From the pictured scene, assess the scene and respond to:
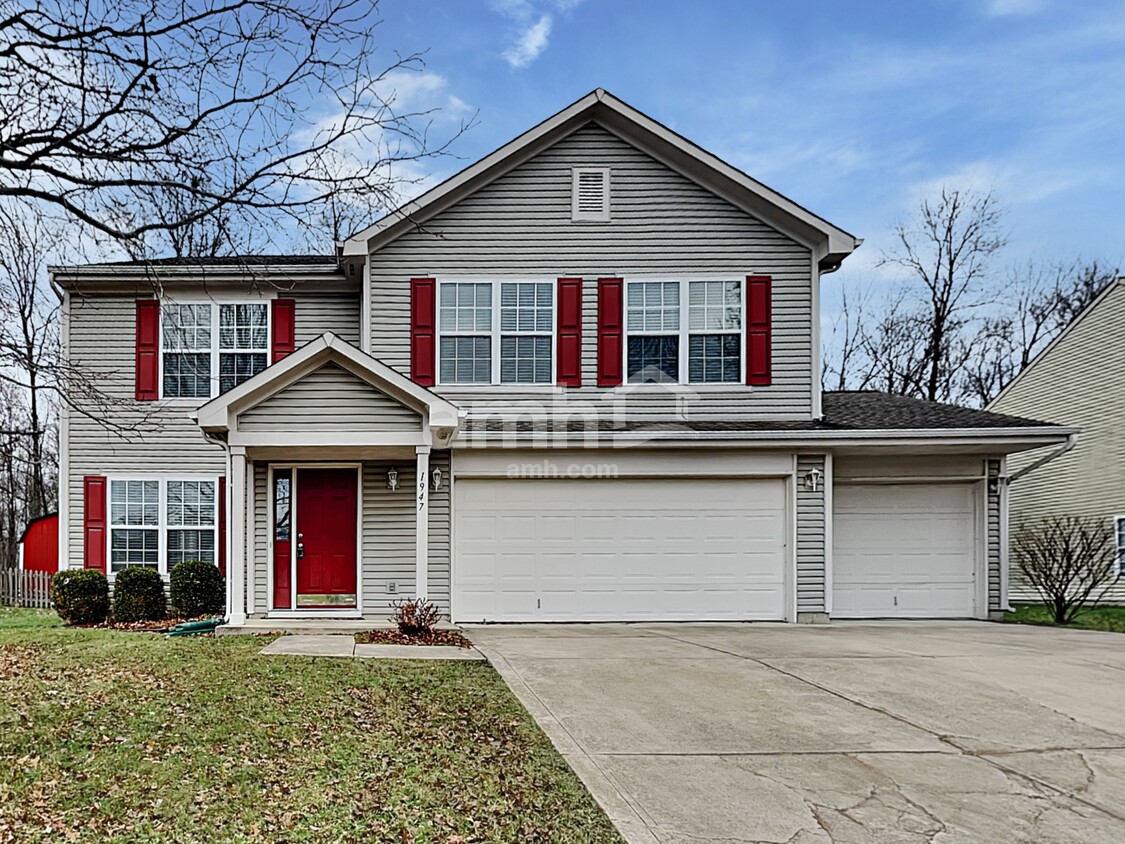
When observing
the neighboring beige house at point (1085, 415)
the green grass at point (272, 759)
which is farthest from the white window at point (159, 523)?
the neighboring beige house at point (1085, 415)

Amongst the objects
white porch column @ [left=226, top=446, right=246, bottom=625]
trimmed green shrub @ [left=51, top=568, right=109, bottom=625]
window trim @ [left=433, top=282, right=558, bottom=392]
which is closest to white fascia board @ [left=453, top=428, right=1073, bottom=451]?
window trim @ [left=433, top=282, right=558, bottom=392]

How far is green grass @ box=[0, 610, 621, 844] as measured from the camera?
454cm

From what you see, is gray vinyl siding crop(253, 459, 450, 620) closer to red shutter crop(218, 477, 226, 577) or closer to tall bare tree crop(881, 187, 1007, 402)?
red shutter crop(218, 477, 226, 577)

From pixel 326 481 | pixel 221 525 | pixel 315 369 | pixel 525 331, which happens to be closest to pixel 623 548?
pixel 525 331

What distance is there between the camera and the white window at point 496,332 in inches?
531

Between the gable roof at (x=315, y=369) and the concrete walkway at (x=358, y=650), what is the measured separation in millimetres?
2911

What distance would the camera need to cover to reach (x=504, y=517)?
1327 cm

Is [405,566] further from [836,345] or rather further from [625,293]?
[836,345]

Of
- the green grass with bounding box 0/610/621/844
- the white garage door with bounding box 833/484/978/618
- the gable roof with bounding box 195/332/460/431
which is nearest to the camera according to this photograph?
the green grass with bounding box 0/610/621/844

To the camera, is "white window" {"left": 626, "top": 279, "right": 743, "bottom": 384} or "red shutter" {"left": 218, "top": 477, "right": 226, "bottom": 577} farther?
"red shutter" {"left": 218, "top": 477, "right": 226, "bottom": 577}

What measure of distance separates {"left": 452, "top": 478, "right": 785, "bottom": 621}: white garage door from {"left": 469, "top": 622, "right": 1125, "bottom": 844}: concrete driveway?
212 cm

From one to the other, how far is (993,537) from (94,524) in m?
14.1
